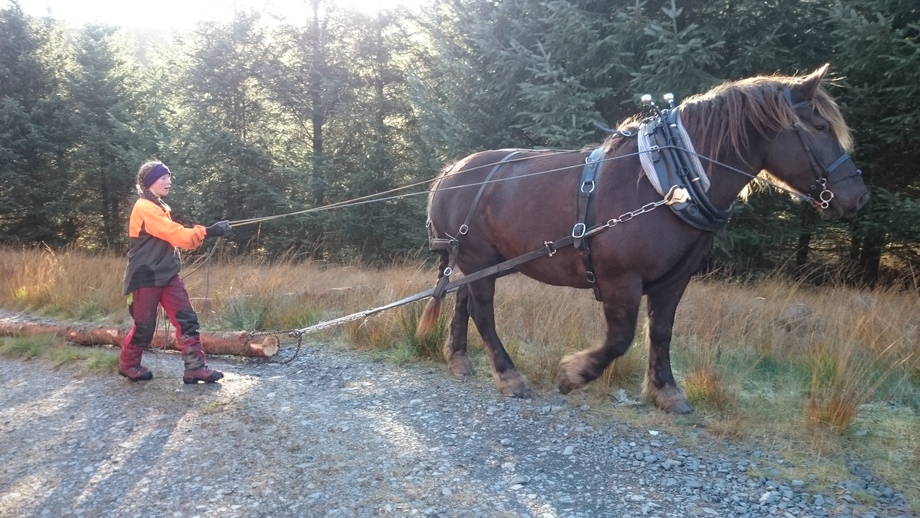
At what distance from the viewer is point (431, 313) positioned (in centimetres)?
531

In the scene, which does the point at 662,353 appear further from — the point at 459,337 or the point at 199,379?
the point at 199,379

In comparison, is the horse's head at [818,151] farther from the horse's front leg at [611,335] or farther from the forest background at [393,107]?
the horse's front leg at [611,335]

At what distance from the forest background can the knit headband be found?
1676mm

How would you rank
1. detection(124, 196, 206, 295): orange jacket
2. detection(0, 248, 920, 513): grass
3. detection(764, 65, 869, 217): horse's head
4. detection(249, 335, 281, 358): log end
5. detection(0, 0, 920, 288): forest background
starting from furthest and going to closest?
detection(0, 0, 920, 288): forest background
detection(249, 335, 281, 358): log end
detection(124, 196, 206, 295): orange jacket
detection(0, 248, 920, 513): grass
detection(764, 65, 869, 217): horse's head

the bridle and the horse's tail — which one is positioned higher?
the bridle

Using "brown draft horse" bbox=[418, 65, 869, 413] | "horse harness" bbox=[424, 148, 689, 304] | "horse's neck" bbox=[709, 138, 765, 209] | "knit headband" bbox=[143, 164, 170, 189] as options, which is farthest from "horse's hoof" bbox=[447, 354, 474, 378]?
"knit headband" bbox=[143, 164, 170, 189]

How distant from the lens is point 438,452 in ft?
→ 12.0

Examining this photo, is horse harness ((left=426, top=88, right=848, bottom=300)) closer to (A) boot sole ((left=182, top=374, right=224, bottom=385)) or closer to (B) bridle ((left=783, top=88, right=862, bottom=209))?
(B) bridle ((left=783, top=88, right=862, bottom=209))

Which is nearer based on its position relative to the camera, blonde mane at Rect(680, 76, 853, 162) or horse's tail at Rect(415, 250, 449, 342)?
blonde mane at Rect(680, 76, 853, 162)

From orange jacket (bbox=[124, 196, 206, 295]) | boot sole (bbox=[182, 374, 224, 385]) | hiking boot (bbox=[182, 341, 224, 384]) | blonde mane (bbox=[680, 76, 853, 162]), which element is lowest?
boot sole (bbox=[182, 374, 224, 385])

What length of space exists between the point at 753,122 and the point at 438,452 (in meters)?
2.67

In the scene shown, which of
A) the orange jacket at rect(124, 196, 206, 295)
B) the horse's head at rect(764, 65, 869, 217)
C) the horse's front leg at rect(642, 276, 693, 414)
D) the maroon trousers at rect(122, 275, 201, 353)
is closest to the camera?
the horse's head at rect(764, 65, 869, 217)

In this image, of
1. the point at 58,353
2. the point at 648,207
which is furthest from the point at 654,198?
the point at 58,353

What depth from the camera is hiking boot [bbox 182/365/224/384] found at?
193 inches
